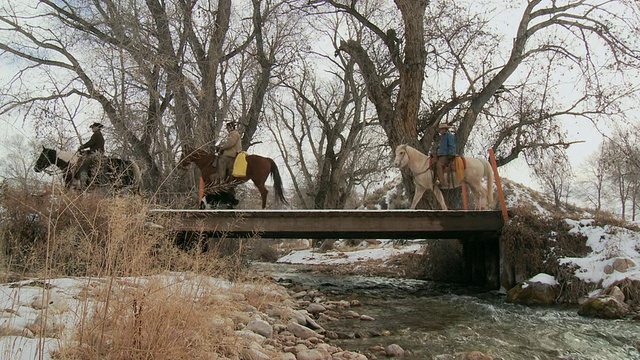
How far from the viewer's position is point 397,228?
10.1 m

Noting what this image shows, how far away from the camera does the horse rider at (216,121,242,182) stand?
12.1 metres

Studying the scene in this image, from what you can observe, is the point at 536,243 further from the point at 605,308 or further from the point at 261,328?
the point at 261,328

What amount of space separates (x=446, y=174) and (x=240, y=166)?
16.8 feet

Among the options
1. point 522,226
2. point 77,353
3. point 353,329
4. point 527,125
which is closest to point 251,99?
point 527,125

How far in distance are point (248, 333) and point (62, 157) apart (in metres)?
9.13

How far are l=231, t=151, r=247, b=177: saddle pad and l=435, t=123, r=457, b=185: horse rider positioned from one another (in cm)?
483

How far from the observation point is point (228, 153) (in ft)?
40.4

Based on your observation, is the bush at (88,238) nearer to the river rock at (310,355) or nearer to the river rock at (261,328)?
the river rock at (261,328)

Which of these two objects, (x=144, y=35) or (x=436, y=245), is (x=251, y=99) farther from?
(x=436, y=245)

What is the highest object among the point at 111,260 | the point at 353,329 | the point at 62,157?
the point at 62,157

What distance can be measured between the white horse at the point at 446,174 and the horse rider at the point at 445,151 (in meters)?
0.16

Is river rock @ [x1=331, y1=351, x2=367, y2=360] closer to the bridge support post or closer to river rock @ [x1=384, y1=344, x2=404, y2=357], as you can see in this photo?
river rock @ [x1=384, y1=344, x2=404, y2=357]

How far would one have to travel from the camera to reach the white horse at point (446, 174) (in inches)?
448

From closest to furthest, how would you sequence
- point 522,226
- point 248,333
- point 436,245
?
point 248,333, point 522,226, point 436,245
